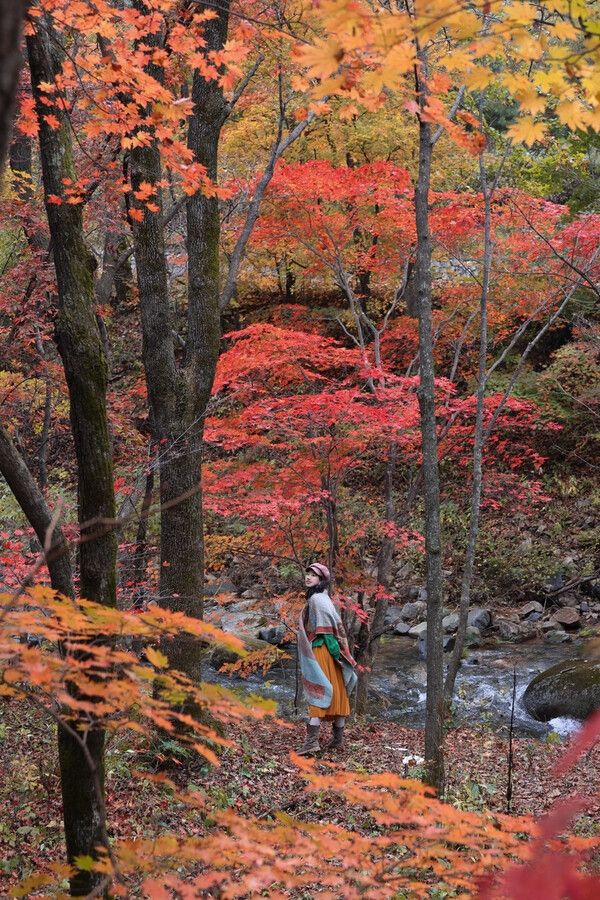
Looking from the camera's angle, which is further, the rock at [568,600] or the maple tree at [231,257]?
the rock at [568,600]

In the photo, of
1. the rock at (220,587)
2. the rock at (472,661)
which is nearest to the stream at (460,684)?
the rock at (472,661)

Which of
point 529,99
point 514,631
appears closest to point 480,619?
point 514,631

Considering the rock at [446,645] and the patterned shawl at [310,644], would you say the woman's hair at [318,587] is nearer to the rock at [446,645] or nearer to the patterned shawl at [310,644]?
the patterned shawl at [310,644]

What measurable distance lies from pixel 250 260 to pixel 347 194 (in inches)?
197

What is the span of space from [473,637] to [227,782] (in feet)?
24.1

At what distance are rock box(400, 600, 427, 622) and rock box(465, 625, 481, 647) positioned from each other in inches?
44.8

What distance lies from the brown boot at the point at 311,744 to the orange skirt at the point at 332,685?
12 centimetres

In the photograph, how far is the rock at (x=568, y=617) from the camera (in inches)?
475

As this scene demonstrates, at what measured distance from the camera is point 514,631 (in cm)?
1218

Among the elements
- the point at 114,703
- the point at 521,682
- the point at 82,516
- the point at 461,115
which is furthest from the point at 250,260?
the point at 114,703

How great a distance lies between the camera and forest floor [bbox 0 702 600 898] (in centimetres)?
464

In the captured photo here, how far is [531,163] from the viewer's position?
17375 millimetres

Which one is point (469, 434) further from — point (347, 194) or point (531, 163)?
point (531, 163)

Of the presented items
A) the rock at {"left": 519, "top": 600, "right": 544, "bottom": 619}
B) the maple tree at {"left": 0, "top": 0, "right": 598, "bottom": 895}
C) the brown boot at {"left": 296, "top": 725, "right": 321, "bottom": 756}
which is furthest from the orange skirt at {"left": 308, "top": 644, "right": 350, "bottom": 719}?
the rock at {"left": 519, "top": 600, "right": 544, "bottom": 619}
